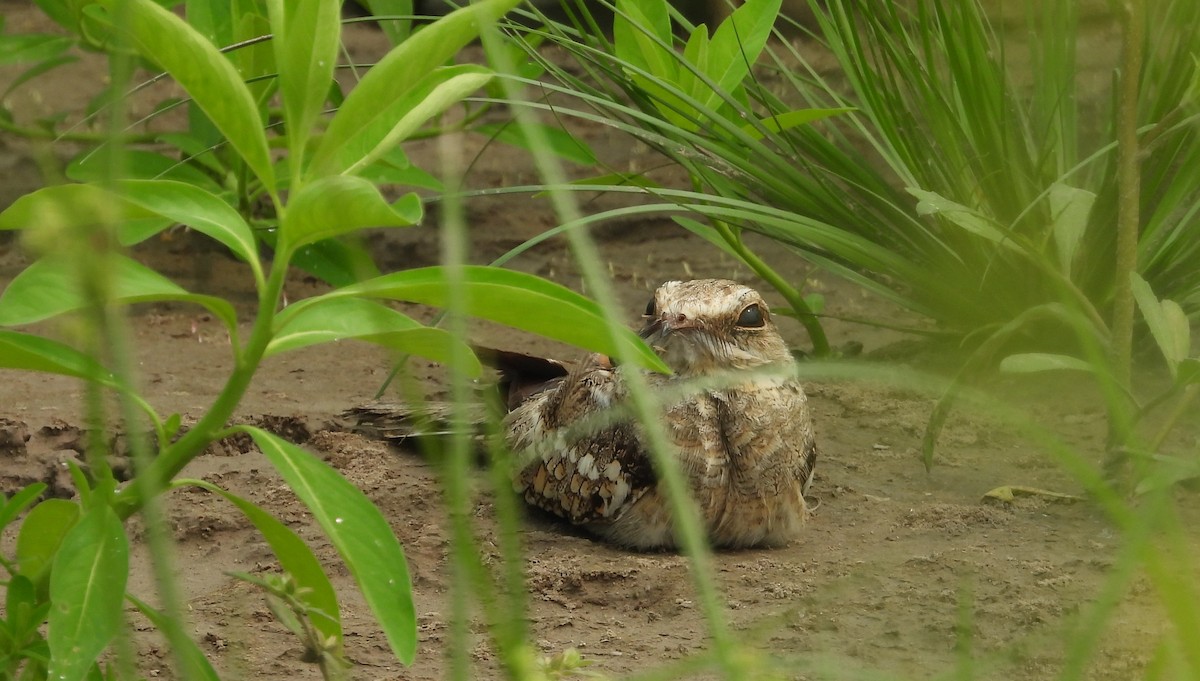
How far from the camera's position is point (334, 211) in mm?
1401

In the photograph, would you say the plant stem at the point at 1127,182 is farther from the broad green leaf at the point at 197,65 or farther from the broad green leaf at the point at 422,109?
the broad green leaf at the point at 197,65

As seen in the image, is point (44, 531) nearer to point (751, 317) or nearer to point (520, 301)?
point (520, 301)

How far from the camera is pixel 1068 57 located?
308cm

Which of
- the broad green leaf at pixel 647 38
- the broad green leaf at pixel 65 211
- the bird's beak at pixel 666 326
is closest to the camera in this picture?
the broad green leaf at pixel 65 211

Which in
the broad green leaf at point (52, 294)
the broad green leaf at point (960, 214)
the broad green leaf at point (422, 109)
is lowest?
the broad green leaf at point (52, 294)

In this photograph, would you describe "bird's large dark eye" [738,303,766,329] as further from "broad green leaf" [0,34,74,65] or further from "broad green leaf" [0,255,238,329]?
"broad green leaf" [0,34,74,65]

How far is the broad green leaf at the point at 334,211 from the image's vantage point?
1367mm

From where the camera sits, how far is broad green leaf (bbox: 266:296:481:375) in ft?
4.96

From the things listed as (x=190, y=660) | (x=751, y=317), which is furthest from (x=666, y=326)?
(x=190, y=660)

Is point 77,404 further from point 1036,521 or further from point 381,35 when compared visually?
point 381,35

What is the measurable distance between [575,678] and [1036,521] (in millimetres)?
1234

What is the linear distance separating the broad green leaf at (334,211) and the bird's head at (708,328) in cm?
153

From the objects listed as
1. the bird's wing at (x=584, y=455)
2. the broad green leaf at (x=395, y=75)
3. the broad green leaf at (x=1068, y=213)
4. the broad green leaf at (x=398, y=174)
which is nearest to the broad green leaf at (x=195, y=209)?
the broad green leaf at (x=395, y=75)

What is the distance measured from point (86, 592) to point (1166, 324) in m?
1.90
